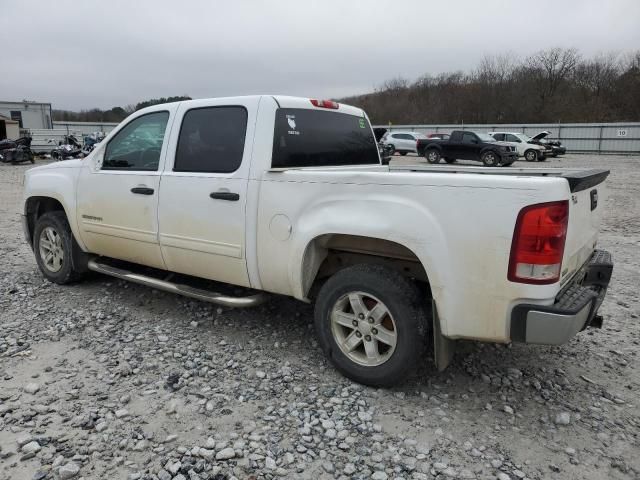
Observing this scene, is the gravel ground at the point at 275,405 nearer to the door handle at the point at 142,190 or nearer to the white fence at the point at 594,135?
the door handle at the point at 142,190

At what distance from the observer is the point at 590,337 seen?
4191 millimetres

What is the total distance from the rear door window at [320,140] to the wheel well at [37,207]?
3.02 meters

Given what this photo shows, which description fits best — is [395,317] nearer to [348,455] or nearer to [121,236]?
[348,455]

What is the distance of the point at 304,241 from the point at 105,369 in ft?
5.54

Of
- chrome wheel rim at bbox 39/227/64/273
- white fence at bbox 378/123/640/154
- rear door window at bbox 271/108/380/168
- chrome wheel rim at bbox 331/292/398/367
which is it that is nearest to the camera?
chrome wheel rim at bbox 331/292/398/367

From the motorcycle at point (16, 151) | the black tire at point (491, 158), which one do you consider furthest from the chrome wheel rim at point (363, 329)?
the motorcycle at point (16, 151)

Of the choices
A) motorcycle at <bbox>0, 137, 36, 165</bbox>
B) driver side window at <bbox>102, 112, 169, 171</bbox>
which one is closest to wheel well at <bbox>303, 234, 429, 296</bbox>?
driver side window at <bbox>102, 112, 169, 171</bbox>

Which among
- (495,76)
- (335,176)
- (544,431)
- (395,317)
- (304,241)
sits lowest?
(544,431)

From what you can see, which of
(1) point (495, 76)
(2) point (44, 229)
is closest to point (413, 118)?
(1) point (495, 76)

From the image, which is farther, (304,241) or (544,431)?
(304,241)

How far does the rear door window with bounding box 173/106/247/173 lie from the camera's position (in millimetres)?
3795

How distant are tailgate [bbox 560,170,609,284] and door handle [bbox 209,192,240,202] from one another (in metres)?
2.15

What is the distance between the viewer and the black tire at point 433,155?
25125mm

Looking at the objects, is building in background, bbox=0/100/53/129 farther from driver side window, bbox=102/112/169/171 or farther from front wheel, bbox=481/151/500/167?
driver side window, bbox=102/112/169/171
